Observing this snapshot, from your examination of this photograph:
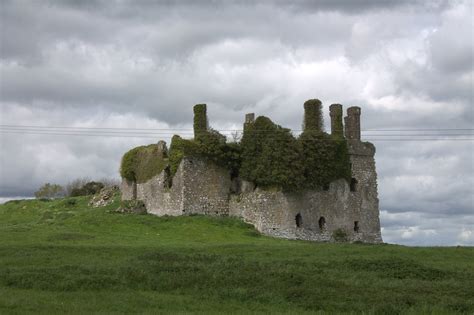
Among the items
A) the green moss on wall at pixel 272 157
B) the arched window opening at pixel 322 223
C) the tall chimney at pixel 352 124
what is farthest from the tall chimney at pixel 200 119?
the tall chimney at pixel 352 124

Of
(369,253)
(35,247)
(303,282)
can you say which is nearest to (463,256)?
(369,253)

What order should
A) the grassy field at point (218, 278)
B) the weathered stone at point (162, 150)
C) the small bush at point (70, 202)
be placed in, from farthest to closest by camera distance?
the small bush at point (70, 202) → the weathered stone at point (162, 150) → the grassy field at point (218, 278)

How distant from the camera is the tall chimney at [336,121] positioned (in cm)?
5819

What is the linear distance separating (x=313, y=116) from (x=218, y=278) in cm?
3075

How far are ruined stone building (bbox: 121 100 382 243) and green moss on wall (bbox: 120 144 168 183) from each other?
0.34ft

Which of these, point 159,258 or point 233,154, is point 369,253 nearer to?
point 159,258

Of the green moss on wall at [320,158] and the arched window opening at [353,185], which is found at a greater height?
the green moss on wall at [320,158]

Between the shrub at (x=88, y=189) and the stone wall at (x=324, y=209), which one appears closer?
the stone wall at (x=324, y=209)

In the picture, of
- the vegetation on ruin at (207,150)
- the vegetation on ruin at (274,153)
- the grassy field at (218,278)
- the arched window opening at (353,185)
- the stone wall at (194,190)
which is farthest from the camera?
the arched window opening at (353,185)

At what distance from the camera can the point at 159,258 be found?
33000 mm

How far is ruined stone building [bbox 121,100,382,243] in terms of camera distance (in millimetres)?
53562

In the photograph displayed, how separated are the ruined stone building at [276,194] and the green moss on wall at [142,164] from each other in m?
0.10

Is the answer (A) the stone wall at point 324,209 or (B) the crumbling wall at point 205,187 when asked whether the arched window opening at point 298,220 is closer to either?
(A) the stone wall at point 324,209

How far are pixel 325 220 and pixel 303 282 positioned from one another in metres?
29.7
